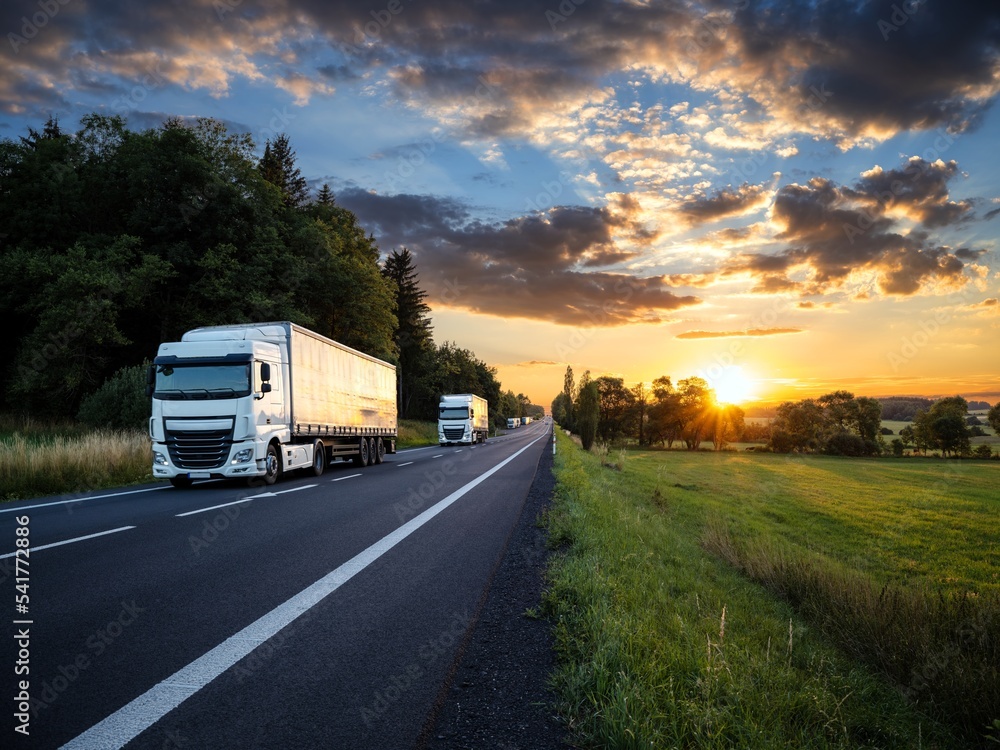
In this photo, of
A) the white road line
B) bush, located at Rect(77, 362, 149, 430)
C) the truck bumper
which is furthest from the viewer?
bush, located at Rect(77, 362, 149, 430)

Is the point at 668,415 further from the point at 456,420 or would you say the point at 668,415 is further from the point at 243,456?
the point at 243,456

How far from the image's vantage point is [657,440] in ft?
320

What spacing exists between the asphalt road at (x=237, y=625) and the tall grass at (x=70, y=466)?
4862mm

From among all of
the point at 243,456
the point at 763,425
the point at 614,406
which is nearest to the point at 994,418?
the point at 763,425

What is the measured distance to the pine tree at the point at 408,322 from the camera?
71062 millimetres

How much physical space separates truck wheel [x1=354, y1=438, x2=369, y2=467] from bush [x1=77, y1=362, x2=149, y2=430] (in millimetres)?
8584

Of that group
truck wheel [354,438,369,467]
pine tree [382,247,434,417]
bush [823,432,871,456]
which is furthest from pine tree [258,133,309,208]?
bush [823,432,871,456]

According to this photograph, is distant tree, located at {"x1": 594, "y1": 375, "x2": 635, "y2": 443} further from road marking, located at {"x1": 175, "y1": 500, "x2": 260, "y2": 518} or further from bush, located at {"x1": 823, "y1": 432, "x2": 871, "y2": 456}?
road marking, located at {"x1": 175, "y1": 500, "x2": 260, "y2": 518}

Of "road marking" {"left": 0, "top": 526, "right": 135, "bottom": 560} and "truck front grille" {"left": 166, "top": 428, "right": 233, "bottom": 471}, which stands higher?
"truck front grille" {"left": 166, "top": 428, "right": 233, "bottom": 471}

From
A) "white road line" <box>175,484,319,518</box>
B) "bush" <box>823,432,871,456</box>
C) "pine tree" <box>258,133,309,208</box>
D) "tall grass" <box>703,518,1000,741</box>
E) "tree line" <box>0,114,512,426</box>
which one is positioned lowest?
"bush" <box>823,432,871,456</box>

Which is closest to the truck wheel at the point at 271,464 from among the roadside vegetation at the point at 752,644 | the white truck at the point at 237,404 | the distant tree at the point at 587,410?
the white truck at the point at 237,404

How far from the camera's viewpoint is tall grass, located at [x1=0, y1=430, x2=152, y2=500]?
1284 centimetres

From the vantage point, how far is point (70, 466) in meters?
14.1

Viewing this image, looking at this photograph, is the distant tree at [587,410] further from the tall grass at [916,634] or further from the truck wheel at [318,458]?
the tall grass at [916,634]
